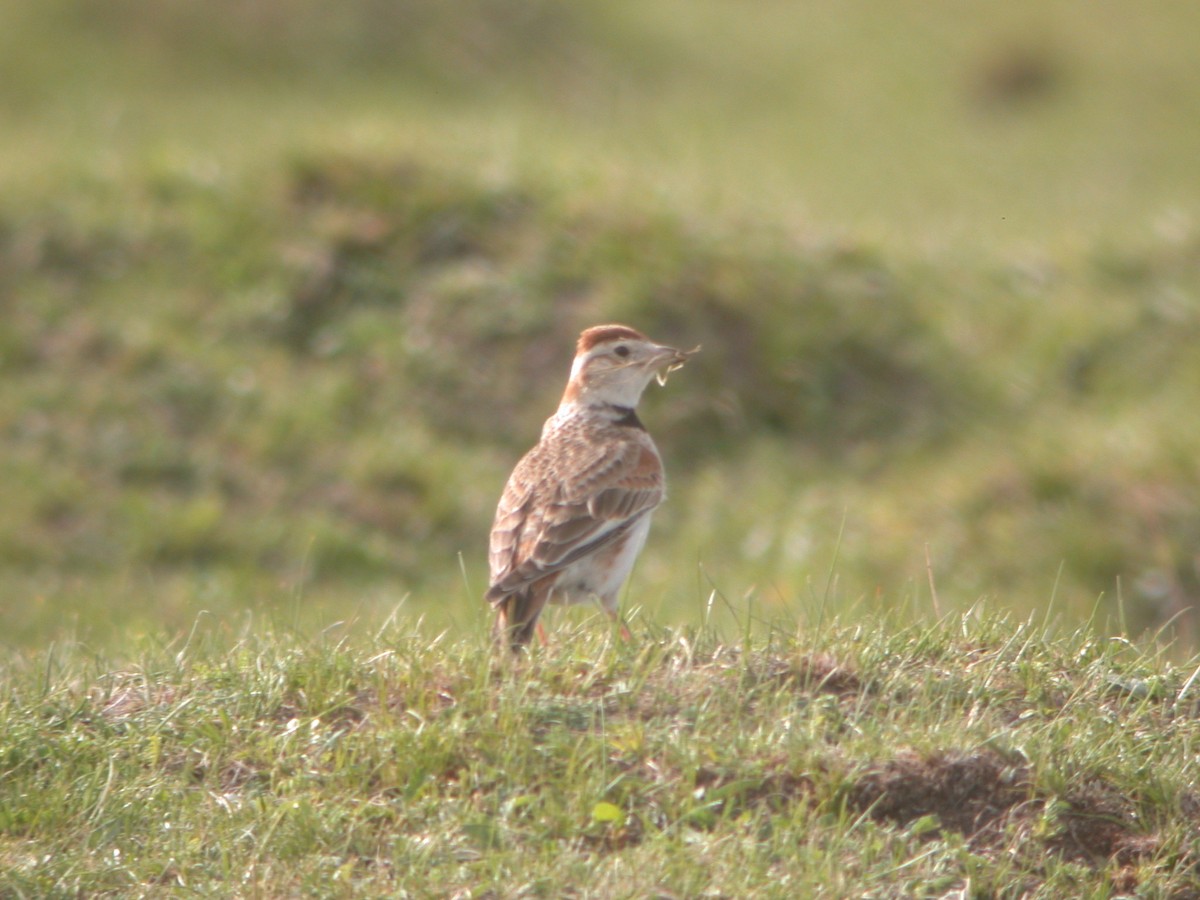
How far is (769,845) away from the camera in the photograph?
464 centimetres

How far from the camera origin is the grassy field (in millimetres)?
4887

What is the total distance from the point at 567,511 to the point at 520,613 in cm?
56

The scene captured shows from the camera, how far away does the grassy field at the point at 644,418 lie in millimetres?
4887

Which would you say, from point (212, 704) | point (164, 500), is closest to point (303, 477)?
point (164, 500)

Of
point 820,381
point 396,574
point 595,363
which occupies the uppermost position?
point 595,363

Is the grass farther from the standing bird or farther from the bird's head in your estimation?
the bird's head

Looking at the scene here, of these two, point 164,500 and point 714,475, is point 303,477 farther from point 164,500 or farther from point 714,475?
point 714,475

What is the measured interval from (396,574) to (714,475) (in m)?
2.48

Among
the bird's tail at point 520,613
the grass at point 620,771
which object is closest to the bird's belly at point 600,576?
the bird's tail at point 520,613

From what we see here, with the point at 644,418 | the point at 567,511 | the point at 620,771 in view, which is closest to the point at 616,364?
the point at 567,511

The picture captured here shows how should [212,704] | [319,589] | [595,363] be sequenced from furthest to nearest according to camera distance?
1. [319,589]
2. [595,363]
3. [212,704]

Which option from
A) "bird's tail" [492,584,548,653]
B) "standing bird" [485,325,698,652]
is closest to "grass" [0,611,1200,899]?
"bird's tail" [492,584,548,653]

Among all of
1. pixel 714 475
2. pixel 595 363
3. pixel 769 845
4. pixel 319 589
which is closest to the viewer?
pixel 769 845

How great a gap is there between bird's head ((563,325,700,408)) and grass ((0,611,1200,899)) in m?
2.16
